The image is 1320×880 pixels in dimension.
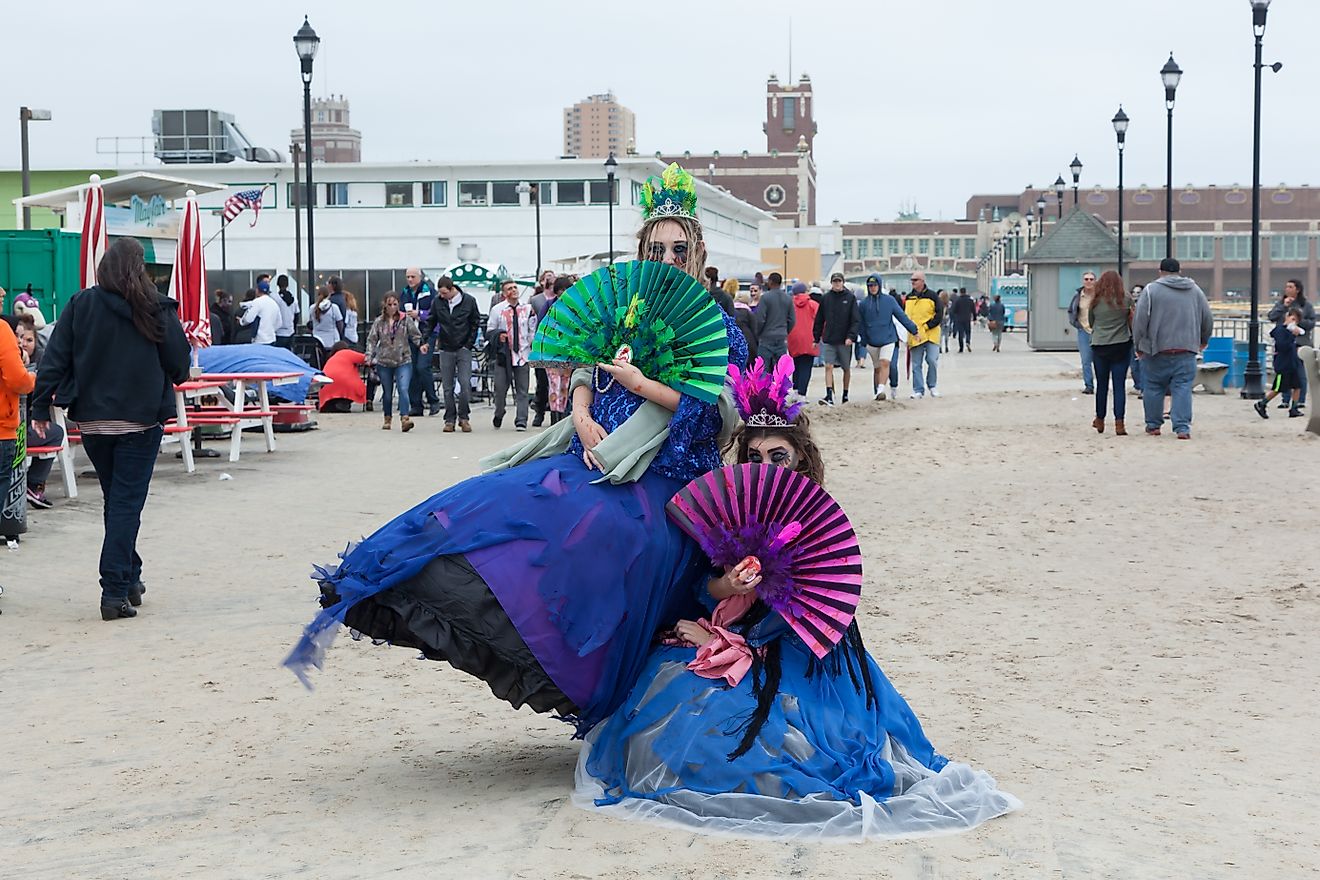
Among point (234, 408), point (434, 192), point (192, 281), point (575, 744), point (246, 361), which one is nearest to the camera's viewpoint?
point (575, 744)

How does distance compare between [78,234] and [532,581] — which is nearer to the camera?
[532,581]

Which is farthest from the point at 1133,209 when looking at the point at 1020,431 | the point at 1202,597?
the point at 1202,597

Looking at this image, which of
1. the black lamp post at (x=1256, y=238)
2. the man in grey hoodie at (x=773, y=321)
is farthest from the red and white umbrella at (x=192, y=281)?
the black lamp post at (x=1256, y=238)

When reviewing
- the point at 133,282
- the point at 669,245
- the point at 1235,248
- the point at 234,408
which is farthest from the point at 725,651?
the point at 1235,248

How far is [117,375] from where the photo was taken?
8133mm

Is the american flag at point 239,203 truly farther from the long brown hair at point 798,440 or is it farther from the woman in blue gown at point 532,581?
the woman in blue gown at point 532,581

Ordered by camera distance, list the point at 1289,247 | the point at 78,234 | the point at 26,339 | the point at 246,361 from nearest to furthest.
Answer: the point at 26,339
the point at 246,361
the point at 78,234
the point at 1289,247

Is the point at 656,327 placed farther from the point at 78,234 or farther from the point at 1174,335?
the point at 78,234

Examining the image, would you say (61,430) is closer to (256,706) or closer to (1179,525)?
(256,706)

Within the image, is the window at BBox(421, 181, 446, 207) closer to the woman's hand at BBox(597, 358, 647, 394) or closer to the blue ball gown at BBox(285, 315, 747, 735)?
the woman's hand at BBox(597, 358, 647, 394)

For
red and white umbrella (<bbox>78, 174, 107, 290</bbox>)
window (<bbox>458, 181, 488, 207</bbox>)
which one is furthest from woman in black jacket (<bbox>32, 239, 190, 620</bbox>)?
window (<bbox>458, 181, 488, 207</bbox>)

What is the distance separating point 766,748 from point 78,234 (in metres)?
17.5
